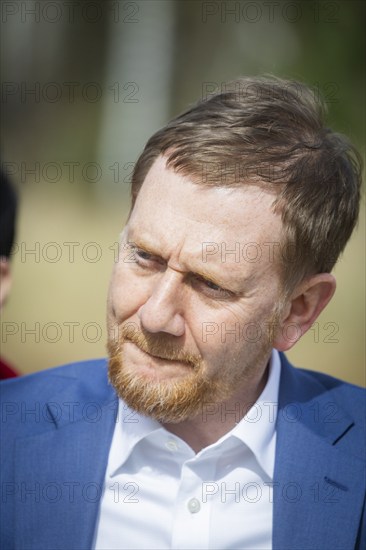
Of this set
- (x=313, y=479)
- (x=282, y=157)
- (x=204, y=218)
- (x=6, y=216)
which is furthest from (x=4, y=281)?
(x=313, y=479)

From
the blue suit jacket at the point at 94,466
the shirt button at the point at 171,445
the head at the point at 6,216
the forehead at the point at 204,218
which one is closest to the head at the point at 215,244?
the forehead at the point at 204,218

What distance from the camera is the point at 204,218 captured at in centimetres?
194

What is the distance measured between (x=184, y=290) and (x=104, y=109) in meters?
7.51

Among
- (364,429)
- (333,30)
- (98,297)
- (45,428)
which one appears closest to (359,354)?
(98,297)

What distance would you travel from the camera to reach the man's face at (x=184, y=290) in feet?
6.35

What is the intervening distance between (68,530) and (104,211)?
6978 millimetres

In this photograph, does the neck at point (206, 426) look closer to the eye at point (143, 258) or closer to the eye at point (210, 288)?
the eye at point (210, 288)

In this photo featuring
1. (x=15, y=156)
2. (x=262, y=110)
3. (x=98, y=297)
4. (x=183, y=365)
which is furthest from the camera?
(x=15, y=156)

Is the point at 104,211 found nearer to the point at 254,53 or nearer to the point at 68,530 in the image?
the point at 254,53

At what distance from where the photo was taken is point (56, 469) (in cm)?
210

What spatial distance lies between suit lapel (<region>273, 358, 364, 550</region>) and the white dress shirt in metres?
0.05

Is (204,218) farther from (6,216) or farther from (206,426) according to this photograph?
(6,216)

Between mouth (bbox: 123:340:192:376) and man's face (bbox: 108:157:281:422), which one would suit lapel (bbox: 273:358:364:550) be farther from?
mouth (bbox: 123:340:192:376)

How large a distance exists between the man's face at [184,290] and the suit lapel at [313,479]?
1.00 feet
